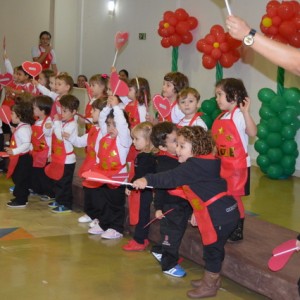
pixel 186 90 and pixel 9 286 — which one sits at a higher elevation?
pixel 186 90

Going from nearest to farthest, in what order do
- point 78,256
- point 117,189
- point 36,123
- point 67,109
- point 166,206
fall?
1. point 166,206
2. point 78,256
3. point 117,189
4. point 67,109
5. point 36,123

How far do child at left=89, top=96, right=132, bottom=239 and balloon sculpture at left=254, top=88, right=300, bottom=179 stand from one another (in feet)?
9.71

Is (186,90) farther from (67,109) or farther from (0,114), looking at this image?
(0,114)

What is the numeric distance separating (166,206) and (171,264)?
1.31 ft

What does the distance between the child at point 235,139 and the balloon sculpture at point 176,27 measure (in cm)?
500

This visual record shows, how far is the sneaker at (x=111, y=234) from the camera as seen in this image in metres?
4.48

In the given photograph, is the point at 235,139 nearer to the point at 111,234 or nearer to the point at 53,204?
the point at 111,234

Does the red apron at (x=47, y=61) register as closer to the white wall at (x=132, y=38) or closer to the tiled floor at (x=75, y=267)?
the white wall at (x=132, y=38)

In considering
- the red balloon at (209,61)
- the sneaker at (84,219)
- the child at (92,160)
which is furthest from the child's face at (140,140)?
the red balloon at (209,61)

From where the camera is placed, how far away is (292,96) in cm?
677

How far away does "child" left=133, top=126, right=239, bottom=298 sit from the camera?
3289 millimetres

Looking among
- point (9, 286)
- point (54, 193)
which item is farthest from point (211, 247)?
point (54, 193)

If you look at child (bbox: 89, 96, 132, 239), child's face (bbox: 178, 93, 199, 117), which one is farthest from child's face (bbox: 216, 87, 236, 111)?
child (bbox: 89, 96, 132, 239)

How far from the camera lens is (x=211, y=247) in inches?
134
